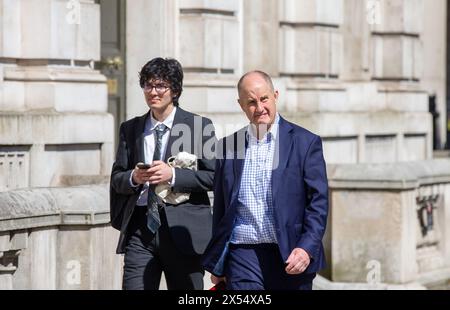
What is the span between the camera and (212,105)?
51.4ft

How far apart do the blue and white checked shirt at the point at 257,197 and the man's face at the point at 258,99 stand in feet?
0.36

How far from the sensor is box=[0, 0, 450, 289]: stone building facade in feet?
36.7

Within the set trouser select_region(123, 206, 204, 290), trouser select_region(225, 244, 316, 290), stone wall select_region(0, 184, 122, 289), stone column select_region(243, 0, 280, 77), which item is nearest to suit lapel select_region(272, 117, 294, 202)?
trouser select_region(225, 244, 316, 290)

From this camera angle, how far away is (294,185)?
8.43 meters

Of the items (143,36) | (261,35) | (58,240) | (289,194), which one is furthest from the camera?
(261,35)

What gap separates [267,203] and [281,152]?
0.30 meters

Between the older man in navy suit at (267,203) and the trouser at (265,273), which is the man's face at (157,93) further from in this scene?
the trouser at (265,273)

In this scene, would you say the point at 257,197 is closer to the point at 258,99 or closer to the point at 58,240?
the point at 258,99

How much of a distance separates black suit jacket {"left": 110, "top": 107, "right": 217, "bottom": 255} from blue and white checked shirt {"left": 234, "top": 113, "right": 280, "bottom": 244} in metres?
0.68

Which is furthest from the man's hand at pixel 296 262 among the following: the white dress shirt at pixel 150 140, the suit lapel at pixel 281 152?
the white dress shirt at pixel 150 140

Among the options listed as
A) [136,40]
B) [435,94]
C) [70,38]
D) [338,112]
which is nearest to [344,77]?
[338,112]

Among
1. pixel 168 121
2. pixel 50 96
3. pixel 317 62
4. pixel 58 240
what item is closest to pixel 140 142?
pixel 168 121

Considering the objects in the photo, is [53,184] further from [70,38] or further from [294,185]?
[294,185]

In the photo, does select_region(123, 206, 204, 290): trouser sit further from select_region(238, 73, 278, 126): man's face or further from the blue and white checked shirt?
select_region(238, 73, 278, 126): man's face
